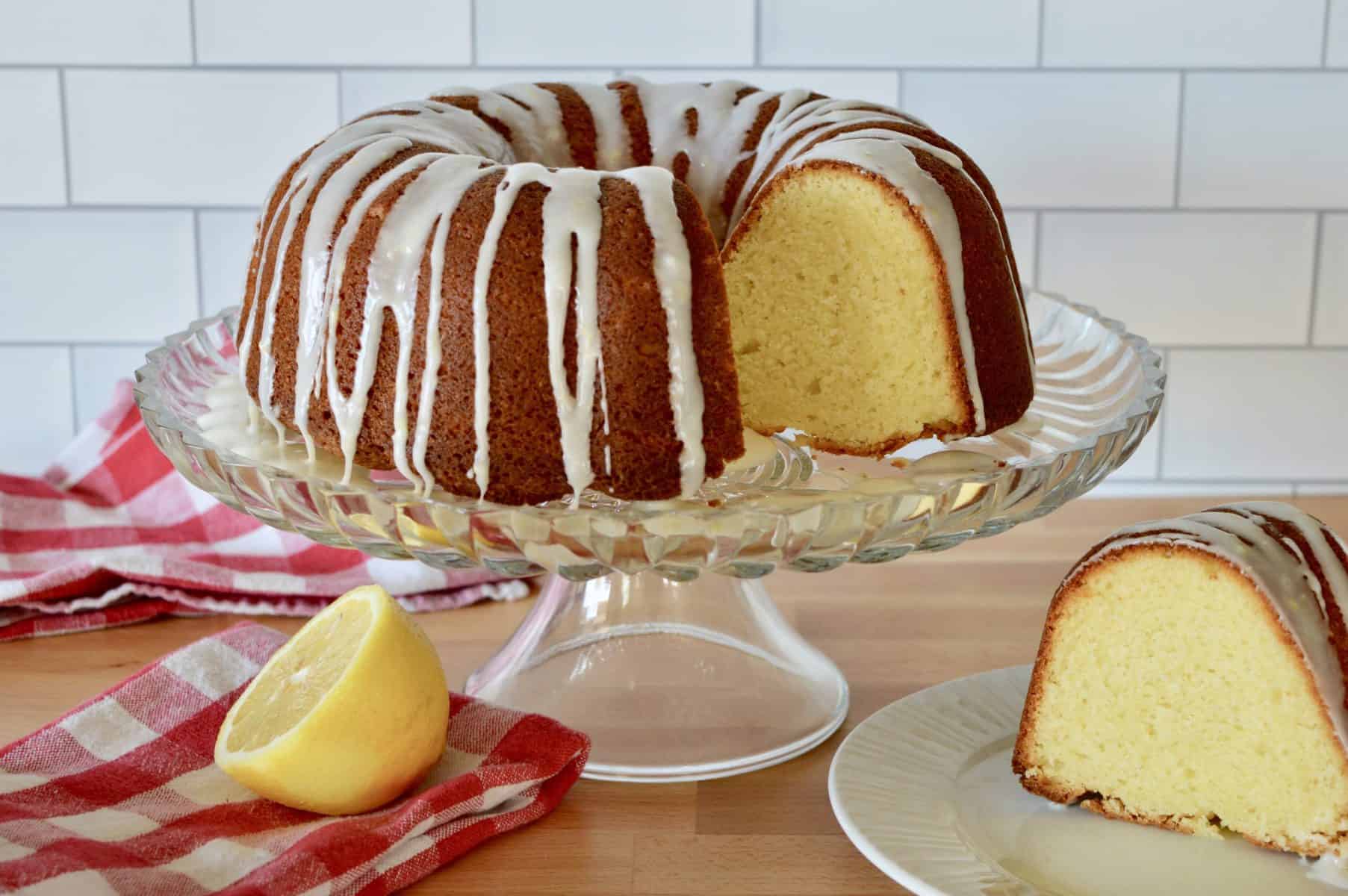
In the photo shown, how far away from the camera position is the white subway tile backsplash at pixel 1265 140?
5.54 feet

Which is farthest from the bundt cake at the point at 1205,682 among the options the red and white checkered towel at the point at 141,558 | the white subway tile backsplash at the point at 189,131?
the white subway tile backsplash at the point at 189,131

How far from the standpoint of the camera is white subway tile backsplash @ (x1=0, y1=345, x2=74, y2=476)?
184cm

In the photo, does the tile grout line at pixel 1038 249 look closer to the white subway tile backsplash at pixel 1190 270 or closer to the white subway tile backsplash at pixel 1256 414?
the white subway tile backsplash at pixel 1190 270

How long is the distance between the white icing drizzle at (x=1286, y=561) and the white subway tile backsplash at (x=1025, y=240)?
80cm

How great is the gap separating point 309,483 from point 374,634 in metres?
0.10

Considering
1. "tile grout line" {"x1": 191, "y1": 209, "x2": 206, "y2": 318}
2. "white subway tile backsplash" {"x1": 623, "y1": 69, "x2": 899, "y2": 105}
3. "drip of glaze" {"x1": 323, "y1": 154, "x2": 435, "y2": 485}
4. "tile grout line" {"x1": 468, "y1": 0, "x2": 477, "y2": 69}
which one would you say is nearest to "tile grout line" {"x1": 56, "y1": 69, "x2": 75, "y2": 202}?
"tile grout line" {"x1": 191, "y1": 209, "x2": 206, "y2": 318}

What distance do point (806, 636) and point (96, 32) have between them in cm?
103

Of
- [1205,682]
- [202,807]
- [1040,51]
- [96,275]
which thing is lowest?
[202,807]

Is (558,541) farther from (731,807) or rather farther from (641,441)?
(731,807)

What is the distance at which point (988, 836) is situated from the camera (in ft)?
3.09

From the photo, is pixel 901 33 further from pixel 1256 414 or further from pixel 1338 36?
pixel 1256 414

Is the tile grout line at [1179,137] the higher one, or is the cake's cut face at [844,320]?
the tile grout line at [1179,137]

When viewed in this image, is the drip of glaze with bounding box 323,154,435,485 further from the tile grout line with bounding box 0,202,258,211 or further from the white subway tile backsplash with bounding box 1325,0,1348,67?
the white subway tile backsplash with bounding box 1325,0,1348,67

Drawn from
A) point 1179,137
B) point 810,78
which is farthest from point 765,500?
point 1179,137
